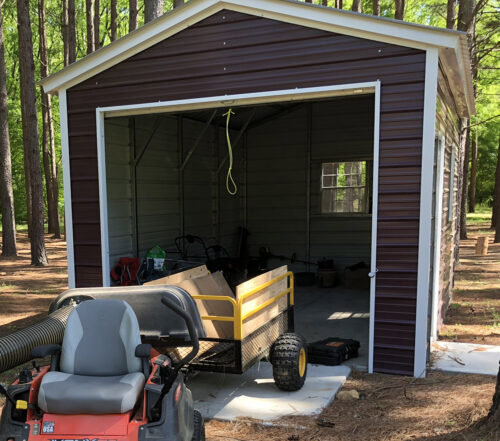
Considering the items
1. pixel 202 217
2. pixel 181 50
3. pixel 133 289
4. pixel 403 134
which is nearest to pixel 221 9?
pixel 181 50

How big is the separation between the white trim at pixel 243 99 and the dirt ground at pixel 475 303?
3.33m

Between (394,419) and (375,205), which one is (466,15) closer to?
(375,205)

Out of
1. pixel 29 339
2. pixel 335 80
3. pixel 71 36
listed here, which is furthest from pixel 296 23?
pixel 71 36

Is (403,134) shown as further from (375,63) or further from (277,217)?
(277,217)

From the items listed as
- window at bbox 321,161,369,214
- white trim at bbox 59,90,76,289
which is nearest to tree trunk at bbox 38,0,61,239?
window at bbox 321,161,369,214

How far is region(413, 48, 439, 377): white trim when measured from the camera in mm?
4102

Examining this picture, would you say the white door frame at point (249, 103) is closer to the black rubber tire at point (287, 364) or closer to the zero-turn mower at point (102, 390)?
the black rubber tire at point (287, 364)

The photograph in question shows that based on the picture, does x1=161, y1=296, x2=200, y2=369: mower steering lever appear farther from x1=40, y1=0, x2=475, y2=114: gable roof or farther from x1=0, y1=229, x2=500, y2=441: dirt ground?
x1=40, y1=0, x2=475, y2=114: gable roof

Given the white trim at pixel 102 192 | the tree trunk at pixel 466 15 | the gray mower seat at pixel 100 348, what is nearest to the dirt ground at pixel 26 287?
the white trim at pixel 102 192

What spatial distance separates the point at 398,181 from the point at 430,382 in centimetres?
188

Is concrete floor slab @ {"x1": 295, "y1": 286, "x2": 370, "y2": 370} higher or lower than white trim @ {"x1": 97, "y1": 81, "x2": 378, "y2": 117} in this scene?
lower

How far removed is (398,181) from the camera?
14.1 ft

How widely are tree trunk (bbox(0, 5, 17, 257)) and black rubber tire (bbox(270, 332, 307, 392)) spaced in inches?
408

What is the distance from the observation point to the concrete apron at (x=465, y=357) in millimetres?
4543
